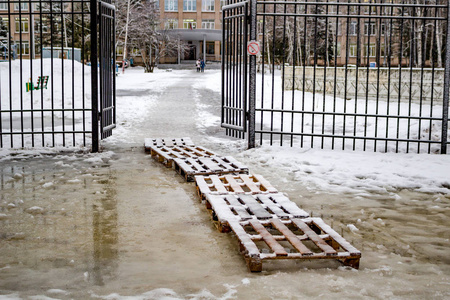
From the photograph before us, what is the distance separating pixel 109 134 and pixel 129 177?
401 cm

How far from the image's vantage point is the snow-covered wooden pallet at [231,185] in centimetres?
725

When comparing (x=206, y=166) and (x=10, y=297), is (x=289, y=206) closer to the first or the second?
(x=206, y=166)

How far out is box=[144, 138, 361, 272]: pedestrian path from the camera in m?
4.90

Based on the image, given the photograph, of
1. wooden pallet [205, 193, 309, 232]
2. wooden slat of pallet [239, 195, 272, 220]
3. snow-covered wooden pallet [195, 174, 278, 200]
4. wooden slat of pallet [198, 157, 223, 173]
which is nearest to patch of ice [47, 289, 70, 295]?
wooden pallet [205, 193, 309, 232]

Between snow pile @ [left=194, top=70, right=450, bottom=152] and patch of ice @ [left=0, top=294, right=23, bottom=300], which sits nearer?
patch of ice @ [left=0, top=294, right=23, bottom=300]

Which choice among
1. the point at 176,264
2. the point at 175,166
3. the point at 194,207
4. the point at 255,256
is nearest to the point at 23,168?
the point at 175,166

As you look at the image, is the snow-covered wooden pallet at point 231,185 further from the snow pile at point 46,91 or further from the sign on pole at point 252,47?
the snow pile at point 46,91

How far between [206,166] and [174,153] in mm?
1312

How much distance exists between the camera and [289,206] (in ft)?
21.3

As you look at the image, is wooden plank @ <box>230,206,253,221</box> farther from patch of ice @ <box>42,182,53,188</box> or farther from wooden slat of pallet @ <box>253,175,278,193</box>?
patch of ice @ <box>42,182,53,188</box>

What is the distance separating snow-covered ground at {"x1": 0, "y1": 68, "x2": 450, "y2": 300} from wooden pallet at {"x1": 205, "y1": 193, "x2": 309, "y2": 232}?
185 millimetres

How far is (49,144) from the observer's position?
11820 millimetres

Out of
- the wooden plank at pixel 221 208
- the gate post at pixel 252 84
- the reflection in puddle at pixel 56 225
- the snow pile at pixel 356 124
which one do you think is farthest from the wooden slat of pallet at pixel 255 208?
the gate post at pixel 252 84

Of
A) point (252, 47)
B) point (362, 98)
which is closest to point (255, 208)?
point (252, 47)
